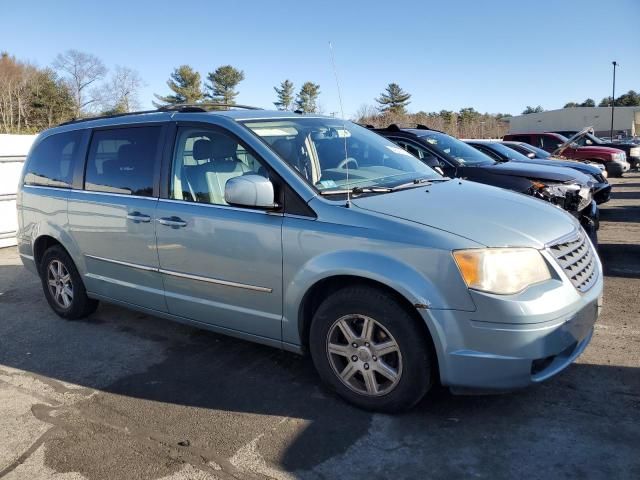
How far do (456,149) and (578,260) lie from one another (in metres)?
4.85

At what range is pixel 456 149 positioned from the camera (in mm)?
7898

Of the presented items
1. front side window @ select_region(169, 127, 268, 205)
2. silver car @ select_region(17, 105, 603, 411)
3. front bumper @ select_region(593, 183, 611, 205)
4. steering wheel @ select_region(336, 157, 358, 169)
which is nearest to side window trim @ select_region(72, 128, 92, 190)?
silver car @ select_region(17, 105, 603, 411)

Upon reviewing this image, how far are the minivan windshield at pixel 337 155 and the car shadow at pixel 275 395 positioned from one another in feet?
4.55

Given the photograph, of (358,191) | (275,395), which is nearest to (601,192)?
(358,191)

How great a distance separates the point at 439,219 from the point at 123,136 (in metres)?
2.83

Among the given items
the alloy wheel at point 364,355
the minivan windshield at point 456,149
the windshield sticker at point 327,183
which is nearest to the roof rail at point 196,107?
the windshield sticker at point 327,183

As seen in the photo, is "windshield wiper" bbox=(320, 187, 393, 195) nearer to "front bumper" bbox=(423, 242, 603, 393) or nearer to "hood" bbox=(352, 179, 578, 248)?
"hood" bbox=(352, 179, 578, 248)

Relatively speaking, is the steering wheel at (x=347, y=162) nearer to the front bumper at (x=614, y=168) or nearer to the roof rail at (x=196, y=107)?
the roof rail at (x=196, y=107)

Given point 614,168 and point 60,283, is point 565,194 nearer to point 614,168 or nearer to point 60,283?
point 60,283

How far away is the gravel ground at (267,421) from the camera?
9.13 feet

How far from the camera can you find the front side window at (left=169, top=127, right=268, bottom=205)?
379 cm

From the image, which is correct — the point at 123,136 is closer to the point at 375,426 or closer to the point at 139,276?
the point at 139,276

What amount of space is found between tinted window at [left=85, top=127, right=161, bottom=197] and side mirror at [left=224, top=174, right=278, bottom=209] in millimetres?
1063

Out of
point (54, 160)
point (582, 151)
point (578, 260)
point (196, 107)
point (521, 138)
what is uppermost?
point (521, 138)
